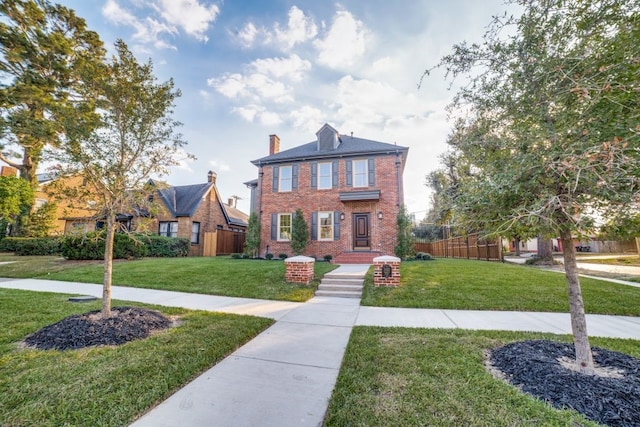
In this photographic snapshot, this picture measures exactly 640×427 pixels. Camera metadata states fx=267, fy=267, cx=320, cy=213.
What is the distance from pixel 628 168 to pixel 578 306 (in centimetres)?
155

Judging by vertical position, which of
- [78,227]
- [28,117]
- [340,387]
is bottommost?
[340,387]

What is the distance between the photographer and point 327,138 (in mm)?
14984

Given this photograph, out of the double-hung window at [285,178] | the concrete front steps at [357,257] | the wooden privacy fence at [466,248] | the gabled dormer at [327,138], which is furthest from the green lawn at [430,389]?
the gabled dormer at [327,138]

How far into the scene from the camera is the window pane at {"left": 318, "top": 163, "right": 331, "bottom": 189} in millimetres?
14277

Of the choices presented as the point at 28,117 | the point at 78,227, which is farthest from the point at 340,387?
the point at 28,117

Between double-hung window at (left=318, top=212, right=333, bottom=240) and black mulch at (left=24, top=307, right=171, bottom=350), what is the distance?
32.6 feet

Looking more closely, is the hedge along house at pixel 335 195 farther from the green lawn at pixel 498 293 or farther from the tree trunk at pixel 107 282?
the tree trunk at pixel 107 282

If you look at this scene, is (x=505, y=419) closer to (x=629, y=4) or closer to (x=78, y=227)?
(x=629, y=4)

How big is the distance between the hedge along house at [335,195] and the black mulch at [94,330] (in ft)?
30.4

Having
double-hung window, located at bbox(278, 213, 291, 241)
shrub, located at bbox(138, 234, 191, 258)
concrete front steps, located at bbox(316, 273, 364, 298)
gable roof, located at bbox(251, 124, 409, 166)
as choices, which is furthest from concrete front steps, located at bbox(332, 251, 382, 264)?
shrub, located at bbox(138, 234, 191, 258)

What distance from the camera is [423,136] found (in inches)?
212

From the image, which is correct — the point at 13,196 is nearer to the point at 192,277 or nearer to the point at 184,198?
the point at 184,198

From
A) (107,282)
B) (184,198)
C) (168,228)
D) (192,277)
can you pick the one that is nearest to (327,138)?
(192,277)

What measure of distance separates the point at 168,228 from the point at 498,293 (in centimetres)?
1855
